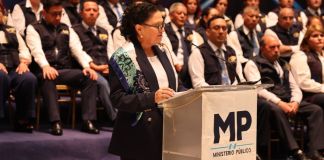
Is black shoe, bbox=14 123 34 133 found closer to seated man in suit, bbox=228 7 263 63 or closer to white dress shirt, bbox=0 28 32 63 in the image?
white dress shirt, bbox=0 28 32 63

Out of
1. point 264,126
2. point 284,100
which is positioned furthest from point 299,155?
point 284,100

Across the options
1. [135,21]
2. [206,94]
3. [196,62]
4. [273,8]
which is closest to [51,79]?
[196,62]

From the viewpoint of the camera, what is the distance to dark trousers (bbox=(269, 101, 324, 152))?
5332 mm

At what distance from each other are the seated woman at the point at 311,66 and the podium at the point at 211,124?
307 cm

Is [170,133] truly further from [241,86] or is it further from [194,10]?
[194,10]

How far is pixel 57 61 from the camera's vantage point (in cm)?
540

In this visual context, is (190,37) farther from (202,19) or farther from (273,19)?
(273,19)

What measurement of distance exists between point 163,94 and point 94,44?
3.38 metres

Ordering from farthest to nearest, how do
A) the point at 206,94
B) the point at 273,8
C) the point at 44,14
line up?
the point at 273,8 < the point at 44,14 < the point at 206,94

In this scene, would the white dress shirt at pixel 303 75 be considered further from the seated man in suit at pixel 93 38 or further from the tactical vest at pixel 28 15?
the tactical vest at pixel 28 15

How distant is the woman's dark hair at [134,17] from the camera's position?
280 centimetres

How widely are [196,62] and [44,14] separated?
55.2 inches

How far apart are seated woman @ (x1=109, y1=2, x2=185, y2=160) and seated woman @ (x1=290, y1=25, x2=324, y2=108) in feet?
10.3

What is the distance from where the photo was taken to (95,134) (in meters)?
5.09
